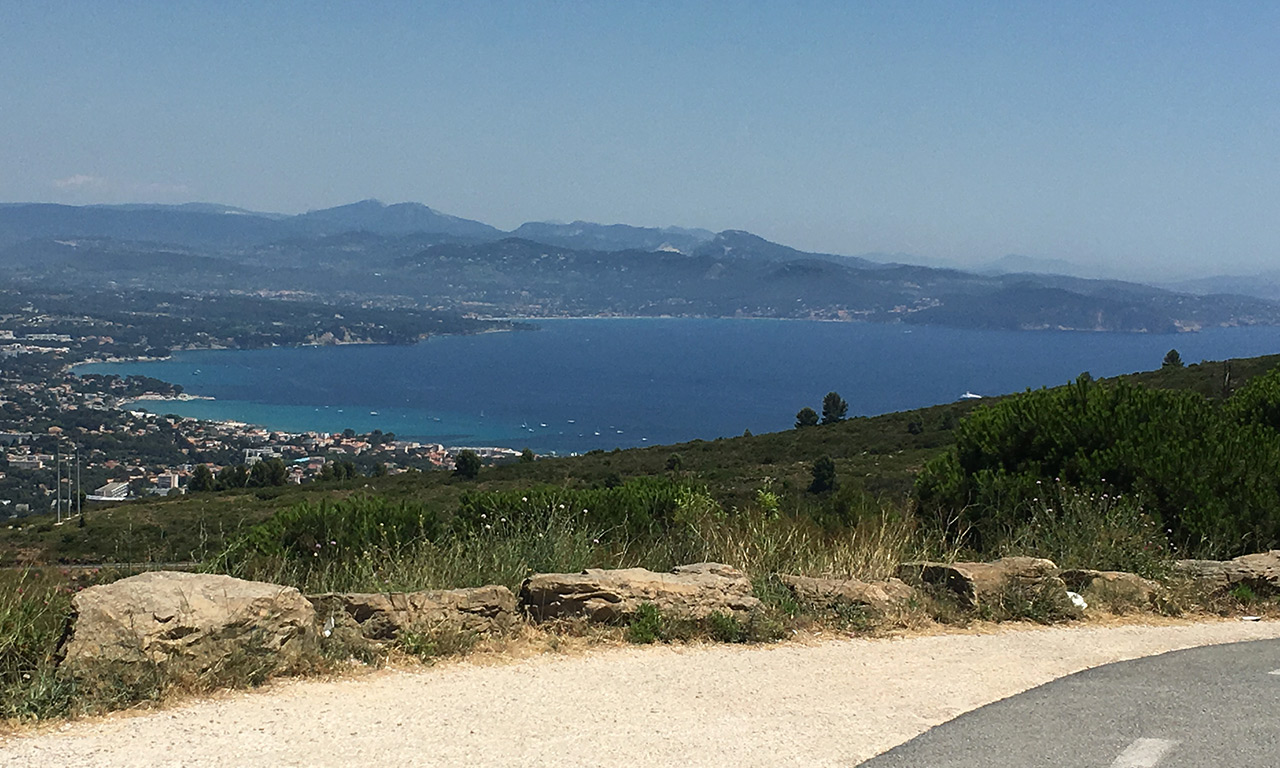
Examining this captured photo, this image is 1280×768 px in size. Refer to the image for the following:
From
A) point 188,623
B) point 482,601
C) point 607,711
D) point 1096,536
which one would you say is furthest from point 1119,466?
point 188,623

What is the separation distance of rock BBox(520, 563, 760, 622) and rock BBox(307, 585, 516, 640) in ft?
0.66

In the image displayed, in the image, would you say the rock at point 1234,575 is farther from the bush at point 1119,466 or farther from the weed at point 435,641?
the weed at point 435,641

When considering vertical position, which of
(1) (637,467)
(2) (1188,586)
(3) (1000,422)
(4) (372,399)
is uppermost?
(3) (1000,422)

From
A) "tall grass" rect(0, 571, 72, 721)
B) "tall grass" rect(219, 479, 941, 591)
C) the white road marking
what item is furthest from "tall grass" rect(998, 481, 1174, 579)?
"tall grass" rect(0, 571, 72, 721)

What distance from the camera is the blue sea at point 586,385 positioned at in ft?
368

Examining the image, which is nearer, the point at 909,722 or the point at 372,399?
the point at 909,722

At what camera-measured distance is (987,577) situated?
6.85m

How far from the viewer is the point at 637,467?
4088 centimetres

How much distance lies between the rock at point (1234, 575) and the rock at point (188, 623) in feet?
20.3

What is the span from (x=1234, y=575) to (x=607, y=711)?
5403 mm

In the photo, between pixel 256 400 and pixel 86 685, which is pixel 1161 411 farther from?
pixel 256 400

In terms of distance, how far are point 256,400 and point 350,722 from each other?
132 metres

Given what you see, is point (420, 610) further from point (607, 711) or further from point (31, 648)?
point (31, 648)

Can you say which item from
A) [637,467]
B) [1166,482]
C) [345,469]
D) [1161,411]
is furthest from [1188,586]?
[345,469]
